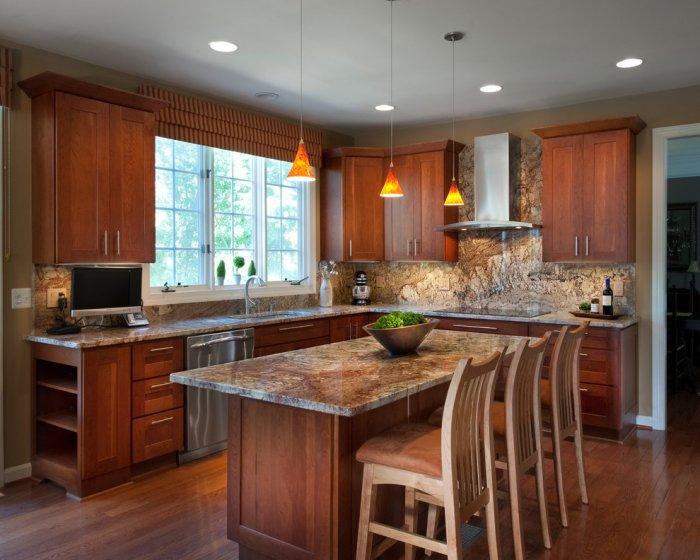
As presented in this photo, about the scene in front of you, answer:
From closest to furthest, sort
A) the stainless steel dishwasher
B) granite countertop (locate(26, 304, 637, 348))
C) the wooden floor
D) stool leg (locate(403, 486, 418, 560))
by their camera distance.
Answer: stool leg (locate(403, 486, 418, 560)) → the wooden floor → granite countertop (locate(26, 304, 637, 348)) → the stainless steel dishwasher

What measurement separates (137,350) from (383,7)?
7.75 feet

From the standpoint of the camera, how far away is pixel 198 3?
2.97 m

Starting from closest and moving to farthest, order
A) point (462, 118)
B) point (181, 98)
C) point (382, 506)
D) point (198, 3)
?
1. point (382, 506)
2. point (198, 3)
3. point (181, 98)
4. point (462, 118)

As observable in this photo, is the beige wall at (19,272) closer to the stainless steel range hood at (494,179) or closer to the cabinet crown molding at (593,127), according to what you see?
the stainless steel range hood at (494,179)

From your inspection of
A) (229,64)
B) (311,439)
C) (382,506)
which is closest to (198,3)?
(229,64)

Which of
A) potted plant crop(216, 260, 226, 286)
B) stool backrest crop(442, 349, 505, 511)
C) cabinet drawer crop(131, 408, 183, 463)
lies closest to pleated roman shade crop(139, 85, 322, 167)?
potted plant crop(216, 260, 226, 286)

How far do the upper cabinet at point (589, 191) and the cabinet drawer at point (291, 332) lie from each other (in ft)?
6.35

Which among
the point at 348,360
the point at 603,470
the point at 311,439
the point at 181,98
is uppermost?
the point at 181,98

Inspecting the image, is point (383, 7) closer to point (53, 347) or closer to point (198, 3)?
point (198, 3)

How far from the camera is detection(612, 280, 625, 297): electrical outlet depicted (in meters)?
4.68

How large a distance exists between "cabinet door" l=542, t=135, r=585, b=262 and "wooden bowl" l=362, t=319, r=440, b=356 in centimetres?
227

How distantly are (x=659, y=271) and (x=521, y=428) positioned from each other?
8.38 ft

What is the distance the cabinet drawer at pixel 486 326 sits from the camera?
4500 millimetres

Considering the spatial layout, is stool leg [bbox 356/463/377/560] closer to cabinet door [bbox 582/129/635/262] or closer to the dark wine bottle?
the dark wine bottle
